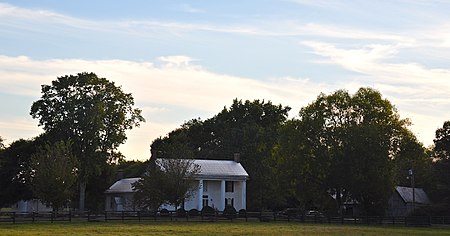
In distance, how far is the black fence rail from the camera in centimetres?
5509

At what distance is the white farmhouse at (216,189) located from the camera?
78.0 m

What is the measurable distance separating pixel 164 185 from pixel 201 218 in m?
5.55

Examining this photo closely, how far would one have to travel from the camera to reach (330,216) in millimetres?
64312

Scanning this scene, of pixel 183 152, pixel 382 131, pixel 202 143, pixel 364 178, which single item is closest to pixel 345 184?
pixel 364 178

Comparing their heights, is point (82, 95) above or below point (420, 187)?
above

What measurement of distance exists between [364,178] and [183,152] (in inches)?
692

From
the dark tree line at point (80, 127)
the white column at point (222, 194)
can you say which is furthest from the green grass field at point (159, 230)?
the white column at point (222, 194)

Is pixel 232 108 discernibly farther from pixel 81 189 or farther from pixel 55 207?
pixel 55 207

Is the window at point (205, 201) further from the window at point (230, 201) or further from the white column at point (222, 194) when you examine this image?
the window at point (230, 201)

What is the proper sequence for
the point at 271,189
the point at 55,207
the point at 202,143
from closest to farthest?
the point at 55,207 → the point at 271,189 → the point at 202,143

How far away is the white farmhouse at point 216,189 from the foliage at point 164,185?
9.71 m

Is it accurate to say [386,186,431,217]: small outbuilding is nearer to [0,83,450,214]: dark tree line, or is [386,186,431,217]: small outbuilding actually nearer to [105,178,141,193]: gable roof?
[0,83,450,214]: dark tree line

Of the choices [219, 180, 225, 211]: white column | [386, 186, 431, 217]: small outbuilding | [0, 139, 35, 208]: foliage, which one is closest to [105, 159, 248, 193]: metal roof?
[219, 180, 225, 211]: white column

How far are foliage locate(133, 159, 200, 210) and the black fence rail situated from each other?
2499 millimetres
